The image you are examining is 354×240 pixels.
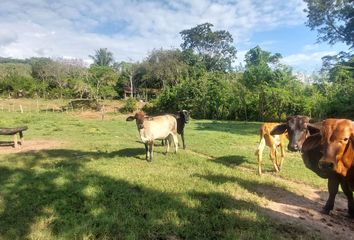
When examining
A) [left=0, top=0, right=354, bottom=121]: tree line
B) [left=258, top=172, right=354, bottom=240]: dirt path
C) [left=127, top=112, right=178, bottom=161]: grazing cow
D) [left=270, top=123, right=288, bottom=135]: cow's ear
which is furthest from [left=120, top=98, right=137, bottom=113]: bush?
[left=270, top=123, right=288, bottom=135]: cow's ear

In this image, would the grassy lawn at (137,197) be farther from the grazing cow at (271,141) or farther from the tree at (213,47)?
the tree at (213,47)

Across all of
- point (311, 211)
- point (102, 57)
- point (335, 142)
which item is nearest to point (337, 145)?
point (335, 142)

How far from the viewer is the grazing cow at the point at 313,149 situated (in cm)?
612

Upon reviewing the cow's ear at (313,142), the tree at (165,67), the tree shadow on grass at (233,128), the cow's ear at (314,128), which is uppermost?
the tree at (165,67)

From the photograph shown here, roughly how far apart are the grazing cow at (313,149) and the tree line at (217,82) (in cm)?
2019

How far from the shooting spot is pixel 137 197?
7.22 metres

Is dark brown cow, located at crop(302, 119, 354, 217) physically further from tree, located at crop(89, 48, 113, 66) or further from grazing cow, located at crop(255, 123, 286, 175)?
tree, located at crop(89, 48, 113, 66)

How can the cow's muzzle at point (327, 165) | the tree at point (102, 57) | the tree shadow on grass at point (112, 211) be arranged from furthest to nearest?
the tree at point (102, 57)
the tree shadow on grass at point (112, 211)
the cow's muzzle at point (327, 165)

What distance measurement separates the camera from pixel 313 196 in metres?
8.46

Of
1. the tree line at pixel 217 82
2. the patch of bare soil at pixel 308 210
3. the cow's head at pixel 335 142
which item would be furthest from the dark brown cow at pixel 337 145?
the tree line at pixel 217 82

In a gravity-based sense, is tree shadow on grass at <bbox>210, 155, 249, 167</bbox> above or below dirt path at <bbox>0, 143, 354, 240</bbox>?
below

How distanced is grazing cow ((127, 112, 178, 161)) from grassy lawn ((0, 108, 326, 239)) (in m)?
0.63

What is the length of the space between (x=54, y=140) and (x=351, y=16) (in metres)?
34.0

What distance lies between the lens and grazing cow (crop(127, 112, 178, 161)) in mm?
11345
